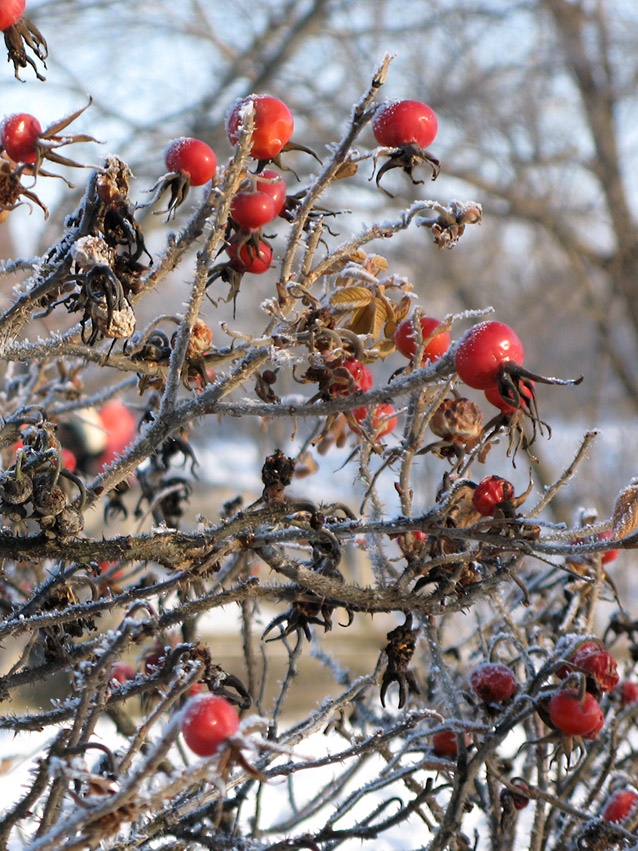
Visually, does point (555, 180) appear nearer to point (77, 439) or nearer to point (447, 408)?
point (77, 439)

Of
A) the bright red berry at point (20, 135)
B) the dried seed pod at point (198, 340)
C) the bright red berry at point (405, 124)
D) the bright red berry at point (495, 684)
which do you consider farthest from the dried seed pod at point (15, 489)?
the bright red berry at point (495, 684)

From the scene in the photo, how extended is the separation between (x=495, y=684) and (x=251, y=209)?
0.88 metres

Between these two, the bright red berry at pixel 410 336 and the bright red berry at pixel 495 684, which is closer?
the bright red berry at pixel 410 336

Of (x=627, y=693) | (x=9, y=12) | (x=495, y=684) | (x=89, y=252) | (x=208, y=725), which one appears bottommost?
(x=208, y=725)

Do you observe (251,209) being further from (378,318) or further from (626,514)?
(626,514)

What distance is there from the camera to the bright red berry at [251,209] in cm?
117

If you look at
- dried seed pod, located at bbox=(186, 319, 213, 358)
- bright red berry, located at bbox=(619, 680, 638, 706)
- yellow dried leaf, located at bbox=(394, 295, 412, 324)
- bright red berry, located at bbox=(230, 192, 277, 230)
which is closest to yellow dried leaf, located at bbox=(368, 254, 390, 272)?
yellow dried leaf, located at bbox=(394, 295, 412, 324)

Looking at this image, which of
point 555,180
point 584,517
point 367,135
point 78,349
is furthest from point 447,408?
point 555,180

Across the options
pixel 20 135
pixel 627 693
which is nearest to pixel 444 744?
pixel 627 693

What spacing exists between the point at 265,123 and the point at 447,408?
1.50 feet

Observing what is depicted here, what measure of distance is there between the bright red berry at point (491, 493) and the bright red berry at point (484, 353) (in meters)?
0.18

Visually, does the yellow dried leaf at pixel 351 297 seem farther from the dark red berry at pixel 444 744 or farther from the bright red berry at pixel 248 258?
the dark red berry at pixel 444 744

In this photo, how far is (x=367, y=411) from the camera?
131 centimetres

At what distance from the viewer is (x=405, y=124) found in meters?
1.19
